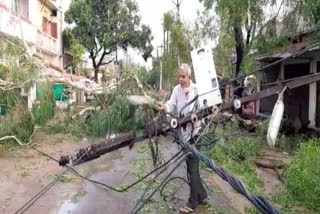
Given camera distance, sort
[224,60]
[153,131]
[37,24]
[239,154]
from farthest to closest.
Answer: [37,24] < [224,60] < [239,154] < [153,131]

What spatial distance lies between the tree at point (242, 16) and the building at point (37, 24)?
585 centimetres

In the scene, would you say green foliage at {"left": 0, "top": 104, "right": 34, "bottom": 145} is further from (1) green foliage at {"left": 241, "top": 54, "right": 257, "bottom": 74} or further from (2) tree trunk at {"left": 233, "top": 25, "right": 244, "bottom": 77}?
(2) tree trunk at {"left": 233, "top": 25, "right": 244, "bottom": 77}

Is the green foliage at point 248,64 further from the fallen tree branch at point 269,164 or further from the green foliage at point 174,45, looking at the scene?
the green foliage at point 174,45

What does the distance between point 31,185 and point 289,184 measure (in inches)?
169

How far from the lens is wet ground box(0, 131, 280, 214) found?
601 cm

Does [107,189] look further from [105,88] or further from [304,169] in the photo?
[105,88]

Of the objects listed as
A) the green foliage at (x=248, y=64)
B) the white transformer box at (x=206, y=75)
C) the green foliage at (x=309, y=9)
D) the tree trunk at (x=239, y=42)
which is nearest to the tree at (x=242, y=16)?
the tree trunk at (x=239, y=42)

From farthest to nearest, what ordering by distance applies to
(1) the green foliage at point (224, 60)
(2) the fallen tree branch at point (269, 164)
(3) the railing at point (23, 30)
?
(1) the green foliage at point (224, 60) → (3) the railing at point (23, 30) → (2) the fallen tree branch at point (269, 164)

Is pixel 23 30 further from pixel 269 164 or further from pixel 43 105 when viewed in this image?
pixel 269 164

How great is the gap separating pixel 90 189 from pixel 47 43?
19559 millimetres

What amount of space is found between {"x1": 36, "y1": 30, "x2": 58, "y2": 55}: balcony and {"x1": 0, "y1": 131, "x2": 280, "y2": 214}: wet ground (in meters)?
13.5

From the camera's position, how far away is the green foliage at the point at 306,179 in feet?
20.4

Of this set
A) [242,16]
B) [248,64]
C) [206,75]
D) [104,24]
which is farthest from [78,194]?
[104,24]

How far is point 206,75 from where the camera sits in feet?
11.3
